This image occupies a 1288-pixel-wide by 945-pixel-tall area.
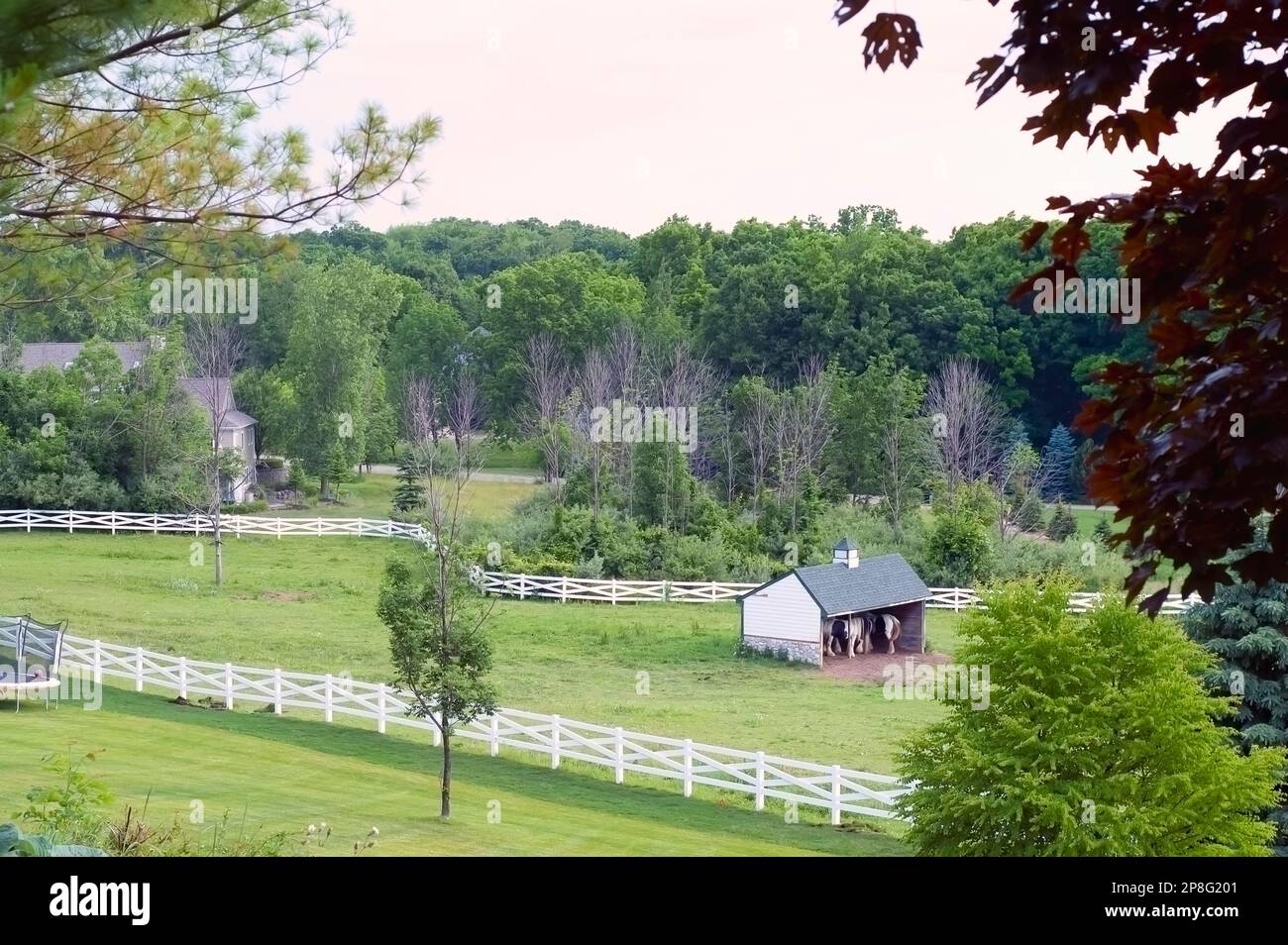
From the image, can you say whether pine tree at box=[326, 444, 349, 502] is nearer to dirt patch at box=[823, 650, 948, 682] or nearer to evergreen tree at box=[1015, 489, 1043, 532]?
evergreen tree at box=[1015, 489, 1043, 532]

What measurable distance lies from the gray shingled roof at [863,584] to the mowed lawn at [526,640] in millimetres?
1329

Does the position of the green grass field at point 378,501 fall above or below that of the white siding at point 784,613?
above

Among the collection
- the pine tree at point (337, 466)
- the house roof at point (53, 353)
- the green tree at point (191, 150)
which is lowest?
the pine tree at point (337, 466)

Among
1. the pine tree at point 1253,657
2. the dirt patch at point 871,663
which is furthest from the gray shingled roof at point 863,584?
the pine tree at point 1253,657

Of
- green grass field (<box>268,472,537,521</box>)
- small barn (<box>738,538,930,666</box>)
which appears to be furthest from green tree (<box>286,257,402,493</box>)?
small barn (<box>738,538,930,666</box>)

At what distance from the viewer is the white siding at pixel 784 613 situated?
74.0 ft

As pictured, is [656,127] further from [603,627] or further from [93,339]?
[603,627]

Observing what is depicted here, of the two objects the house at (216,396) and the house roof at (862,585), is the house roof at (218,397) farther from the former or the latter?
the house roof at (862,585)

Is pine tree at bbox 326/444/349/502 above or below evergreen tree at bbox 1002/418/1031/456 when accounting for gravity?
below

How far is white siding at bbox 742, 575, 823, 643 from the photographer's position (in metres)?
22.5

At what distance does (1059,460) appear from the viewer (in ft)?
137

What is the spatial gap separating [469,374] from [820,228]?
20.7 metres

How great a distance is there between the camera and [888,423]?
122ft

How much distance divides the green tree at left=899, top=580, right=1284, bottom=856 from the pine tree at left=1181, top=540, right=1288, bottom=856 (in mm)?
3078
